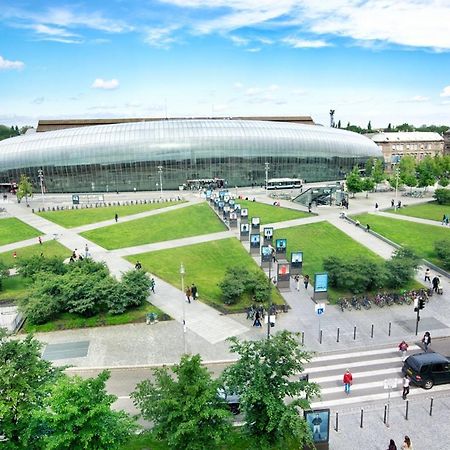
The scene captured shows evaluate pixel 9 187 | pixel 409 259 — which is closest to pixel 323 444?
pixel 409 259

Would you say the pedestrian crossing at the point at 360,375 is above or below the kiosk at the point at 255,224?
below

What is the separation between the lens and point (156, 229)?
53531 millimetres

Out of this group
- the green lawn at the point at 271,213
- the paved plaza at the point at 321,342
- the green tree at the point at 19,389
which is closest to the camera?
the green tree at the point at 19,389

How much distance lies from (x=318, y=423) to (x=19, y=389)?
1009 centimetres

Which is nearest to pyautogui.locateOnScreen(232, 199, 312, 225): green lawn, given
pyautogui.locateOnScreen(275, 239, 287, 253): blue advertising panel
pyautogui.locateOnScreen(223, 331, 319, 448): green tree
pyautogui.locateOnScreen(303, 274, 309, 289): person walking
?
pyautogui.locateOnScreen(275, 239, 287, 253): blue advertising panel

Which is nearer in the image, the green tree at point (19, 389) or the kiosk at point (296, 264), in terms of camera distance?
the green tree at point (19, 389)

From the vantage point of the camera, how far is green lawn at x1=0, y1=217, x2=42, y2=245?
50.2m

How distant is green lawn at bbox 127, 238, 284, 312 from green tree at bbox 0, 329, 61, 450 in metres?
16.6

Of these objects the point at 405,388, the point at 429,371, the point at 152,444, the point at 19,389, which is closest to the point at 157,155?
the point at 429,371

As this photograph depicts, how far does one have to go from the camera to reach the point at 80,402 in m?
12.4

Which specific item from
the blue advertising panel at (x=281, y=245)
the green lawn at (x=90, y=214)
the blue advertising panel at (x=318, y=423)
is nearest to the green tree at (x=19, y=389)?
the blue advertising panel at (x=318, y=423)

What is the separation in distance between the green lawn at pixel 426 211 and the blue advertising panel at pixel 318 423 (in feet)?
157

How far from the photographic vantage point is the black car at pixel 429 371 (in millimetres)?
20547

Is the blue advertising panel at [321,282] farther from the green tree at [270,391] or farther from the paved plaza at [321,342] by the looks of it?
the green tree at [270,391]
